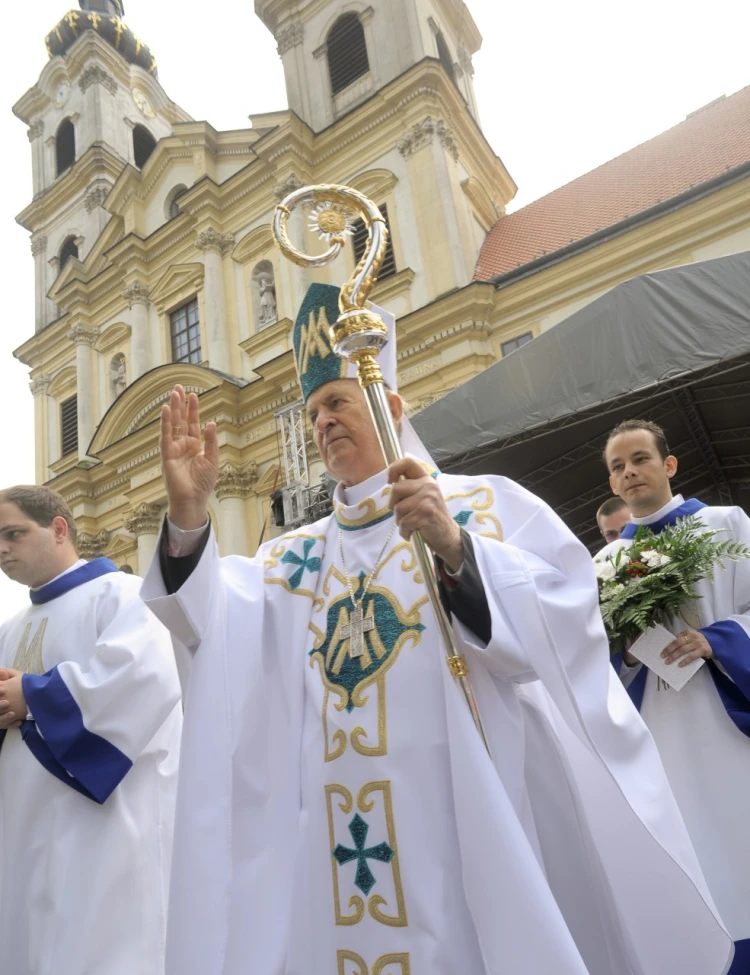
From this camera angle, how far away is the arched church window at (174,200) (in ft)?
64.6

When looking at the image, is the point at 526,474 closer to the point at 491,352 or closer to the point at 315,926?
the point at 315,926

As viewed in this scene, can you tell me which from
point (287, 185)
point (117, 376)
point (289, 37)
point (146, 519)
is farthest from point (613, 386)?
point (289, 37)

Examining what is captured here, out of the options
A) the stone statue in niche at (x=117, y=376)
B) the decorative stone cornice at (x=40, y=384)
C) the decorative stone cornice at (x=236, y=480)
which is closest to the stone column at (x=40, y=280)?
the decorative stone cornice at (x=40, y=384)

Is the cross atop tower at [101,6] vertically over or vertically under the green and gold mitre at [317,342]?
over

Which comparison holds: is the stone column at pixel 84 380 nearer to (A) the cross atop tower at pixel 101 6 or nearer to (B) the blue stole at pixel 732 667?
(A) the cross atop tower at pixel 101 6

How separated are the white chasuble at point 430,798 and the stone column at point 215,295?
15.5 m

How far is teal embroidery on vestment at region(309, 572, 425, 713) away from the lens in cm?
196

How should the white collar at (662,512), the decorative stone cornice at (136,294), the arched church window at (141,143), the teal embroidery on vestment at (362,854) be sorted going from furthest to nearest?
the arched church window at (141,143) → the decorative stone cornice at (136,294) → the white collar at (662,512) → the teal embroidery on vestment at (362,854)

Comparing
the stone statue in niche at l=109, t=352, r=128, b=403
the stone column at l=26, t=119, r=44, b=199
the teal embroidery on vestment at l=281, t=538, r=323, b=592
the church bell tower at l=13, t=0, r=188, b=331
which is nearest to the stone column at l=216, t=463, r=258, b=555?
the stone statue in niche at l=109, t=352, r=128, b=403

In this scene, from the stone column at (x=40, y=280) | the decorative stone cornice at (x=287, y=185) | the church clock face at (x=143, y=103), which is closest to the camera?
the decorative stone cornice at (x=287, y=185)

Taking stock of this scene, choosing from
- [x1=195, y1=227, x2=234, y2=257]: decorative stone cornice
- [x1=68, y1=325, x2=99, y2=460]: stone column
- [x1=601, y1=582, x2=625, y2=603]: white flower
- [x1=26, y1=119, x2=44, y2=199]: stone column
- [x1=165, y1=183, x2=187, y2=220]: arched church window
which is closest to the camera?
[x1=601, y1=582, x2=625, y2=603]: white flower

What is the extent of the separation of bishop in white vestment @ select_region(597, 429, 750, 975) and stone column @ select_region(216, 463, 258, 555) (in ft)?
42.7

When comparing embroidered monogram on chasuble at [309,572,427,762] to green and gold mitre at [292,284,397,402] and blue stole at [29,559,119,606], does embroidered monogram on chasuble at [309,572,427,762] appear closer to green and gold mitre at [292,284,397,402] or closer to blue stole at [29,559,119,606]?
green and gold mitre at [292,284,397,402]

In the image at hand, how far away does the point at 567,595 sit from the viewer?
1.82 m
